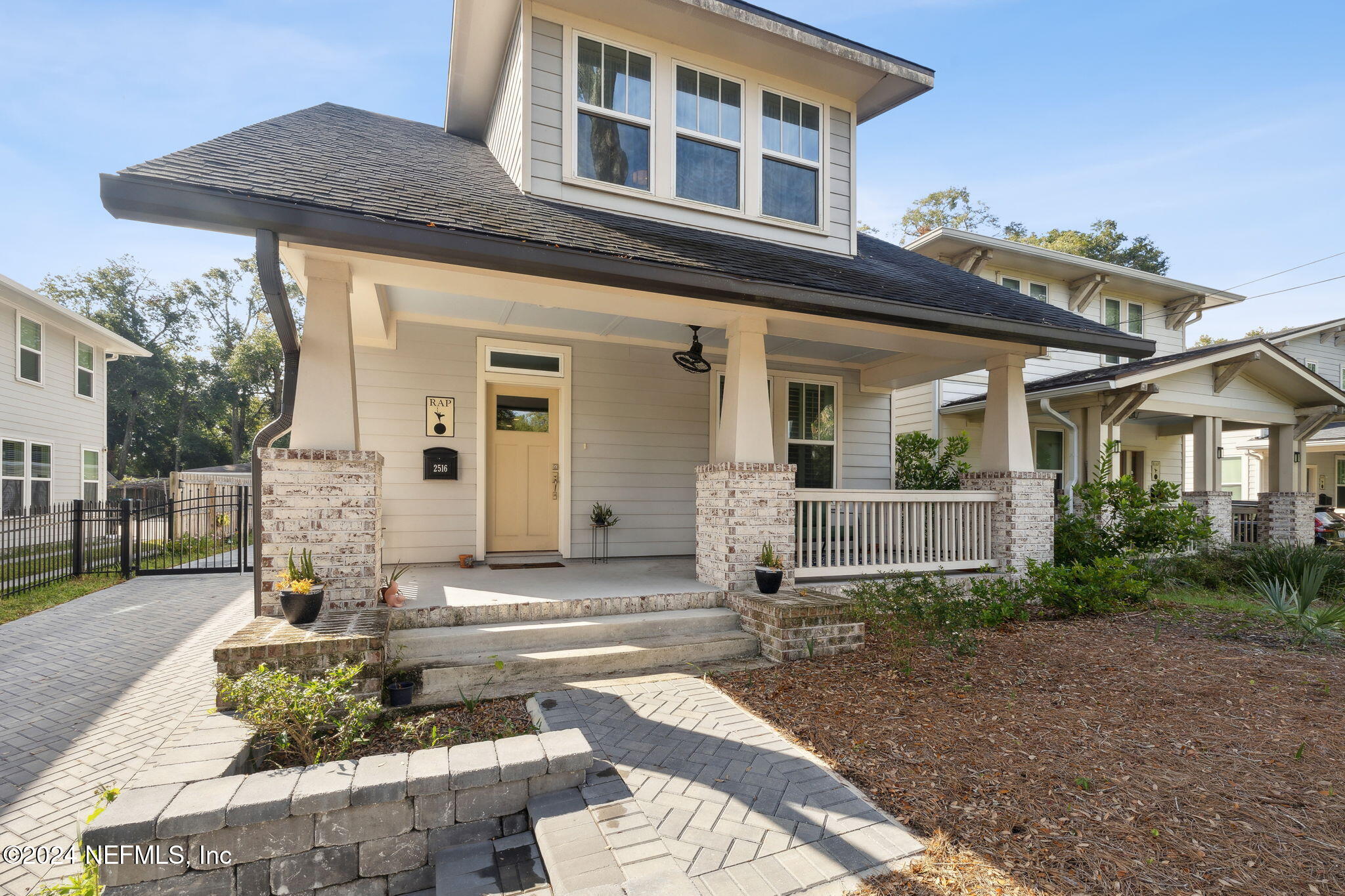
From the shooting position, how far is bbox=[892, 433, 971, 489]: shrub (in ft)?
28.3

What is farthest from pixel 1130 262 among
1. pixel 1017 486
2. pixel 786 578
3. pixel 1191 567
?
pixel 786 578

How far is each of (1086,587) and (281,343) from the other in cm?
760

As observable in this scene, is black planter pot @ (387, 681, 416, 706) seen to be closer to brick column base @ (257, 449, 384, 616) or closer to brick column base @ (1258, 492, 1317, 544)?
brick column base @ (257, 449, 384, 616)

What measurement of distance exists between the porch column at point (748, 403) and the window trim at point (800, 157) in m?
1.72

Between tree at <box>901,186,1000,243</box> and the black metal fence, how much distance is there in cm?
2371

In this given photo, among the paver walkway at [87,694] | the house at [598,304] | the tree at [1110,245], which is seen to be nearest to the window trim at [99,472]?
the paver walkway at [87,694]

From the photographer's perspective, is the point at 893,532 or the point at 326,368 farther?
the point at 893,532

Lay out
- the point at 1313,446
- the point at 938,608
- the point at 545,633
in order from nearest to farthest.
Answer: the point at 545,633, the point at 938,608, the point at 1313,446

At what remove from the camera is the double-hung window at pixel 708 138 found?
6.10m

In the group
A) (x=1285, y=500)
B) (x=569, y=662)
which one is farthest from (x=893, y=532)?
(x=1285, y=500)

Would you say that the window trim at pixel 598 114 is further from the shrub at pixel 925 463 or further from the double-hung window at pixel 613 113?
the shrub at pixel 925 463

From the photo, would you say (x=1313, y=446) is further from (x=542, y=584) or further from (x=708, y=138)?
(x=542, y=584)

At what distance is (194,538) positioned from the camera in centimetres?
1119

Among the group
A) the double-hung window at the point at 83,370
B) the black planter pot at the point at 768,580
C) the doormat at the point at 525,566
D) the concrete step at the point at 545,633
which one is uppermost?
the double-hung window at the point at 83,370
